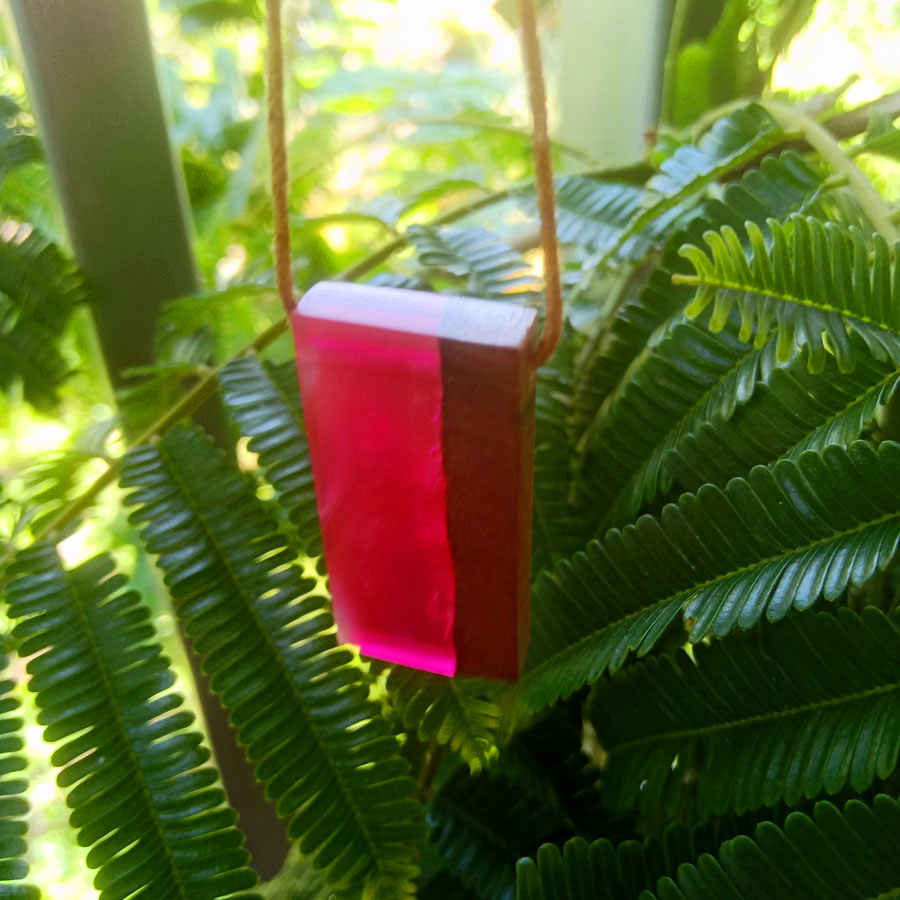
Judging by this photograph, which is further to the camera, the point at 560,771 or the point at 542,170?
the point at 560,771

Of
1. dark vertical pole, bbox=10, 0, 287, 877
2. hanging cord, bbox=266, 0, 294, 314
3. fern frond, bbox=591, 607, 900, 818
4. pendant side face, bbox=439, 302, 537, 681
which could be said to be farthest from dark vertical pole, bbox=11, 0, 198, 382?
fern frond, bbox=591, 607, 900, 818

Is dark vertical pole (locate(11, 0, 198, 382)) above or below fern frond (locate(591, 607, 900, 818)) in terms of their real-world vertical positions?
above

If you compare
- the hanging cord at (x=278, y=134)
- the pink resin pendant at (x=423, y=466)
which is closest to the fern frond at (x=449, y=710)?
the pink resin pendant at (x=423, y=466)

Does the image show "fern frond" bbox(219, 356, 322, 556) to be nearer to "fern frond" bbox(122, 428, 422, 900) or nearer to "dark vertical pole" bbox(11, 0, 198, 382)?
"fern frond" bbox(122, 428, 422, 900)

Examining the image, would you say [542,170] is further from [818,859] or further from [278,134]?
[818,859]

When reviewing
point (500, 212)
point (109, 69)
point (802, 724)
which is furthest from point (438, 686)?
point (500, 212)

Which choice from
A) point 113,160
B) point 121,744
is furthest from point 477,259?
point 121,744
